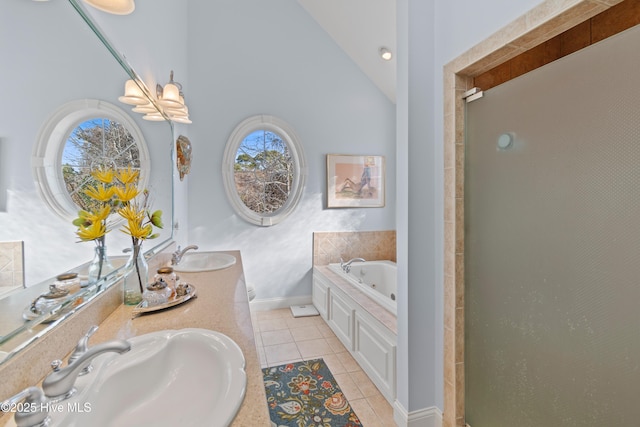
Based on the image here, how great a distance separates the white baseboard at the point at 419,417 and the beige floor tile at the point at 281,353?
1049 millimetres

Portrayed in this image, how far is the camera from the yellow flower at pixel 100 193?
1052 mm

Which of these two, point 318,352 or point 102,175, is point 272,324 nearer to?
point 318,352

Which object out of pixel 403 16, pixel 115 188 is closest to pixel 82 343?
pixel 115 188

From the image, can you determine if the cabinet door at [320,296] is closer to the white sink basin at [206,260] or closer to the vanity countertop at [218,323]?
the white sink basin at [206,260]

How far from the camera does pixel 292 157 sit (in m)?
3.65

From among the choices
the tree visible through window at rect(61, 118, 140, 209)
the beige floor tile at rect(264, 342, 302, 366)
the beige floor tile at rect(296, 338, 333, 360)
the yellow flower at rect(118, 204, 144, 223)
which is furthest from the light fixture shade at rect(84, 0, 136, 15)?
the beige floor tile at rect(296, 338, 333, 360)

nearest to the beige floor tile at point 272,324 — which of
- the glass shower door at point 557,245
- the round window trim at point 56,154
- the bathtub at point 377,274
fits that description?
the bathtub at point 377,274

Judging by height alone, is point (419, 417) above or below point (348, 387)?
above

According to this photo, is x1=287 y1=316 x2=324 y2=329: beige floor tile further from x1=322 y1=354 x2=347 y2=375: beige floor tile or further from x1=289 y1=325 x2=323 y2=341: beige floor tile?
x1=322 y1=354 x2=347 y2=375: beige floor tile

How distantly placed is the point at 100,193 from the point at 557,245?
5.89 ft

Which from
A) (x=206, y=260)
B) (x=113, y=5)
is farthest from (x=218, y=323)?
(x=206, y=260)

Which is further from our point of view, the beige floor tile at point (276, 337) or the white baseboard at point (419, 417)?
the beige floor tile at point (276, 337)

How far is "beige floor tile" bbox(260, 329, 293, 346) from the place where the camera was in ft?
9.24

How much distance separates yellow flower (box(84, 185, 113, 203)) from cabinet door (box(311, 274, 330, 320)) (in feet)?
7.91
